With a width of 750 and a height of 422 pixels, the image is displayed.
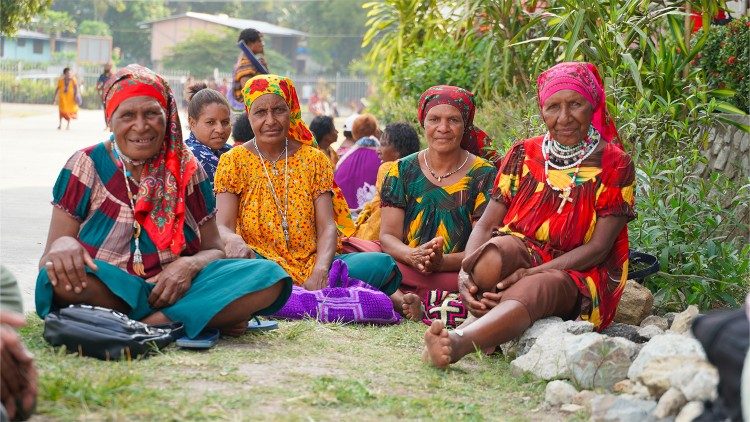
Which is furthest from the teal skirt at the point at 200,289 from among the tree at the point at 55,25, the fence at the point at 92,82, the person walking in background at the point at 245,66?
the tree at the point at 55,25

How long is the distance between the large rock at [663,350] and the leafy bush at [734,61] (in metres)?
4.40

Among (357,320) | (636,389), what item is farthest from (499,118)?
(636,389)

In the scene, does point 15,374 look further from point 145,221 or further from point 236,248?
point 236,248

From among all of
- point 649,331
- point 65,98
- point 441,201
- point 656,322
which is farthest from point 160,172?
point 65,98

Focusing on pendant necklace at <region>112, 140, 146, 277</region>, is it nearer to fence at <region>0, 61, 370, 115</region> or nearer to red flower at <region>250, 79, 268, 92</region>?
red flower at <region>250, 79, 268, 92</region>

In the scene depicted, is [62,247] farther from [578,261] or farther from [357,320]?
[578,261]

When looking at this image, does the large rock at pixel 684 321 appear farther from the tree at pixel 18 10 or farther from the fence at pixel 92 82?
the fence at pixel 92 82

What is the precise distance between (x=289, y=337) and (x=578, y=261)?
4.80 ft

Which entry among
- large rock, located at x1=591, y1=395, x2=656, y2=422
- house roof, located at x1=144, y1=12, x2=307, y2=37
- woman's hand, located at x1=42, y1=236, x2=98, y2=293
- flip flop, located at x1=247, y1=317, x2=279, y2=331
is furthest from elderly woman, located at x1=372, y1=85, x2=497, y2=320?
house roof, located at x1=144, y1=12, x2=307, y2=37

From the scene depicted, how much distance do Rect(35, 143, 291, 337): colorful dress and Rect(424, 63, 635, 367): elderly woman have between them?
106cm

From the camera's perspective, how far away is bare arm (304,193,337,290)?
21.0 feet

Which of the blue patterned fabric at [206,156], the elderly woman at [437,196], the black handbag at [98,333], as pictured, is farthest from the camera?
the blue patterned fabric at [206,156]

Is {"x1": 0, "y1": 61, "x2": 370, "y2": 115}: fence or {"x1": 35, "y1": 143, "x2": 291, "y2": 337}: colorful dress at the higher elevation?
{"x1": 35, "y1": 143, "x2": 291, "y2": 337}: colorful dress

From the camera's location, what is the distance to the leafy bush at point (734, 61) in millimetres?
8516
